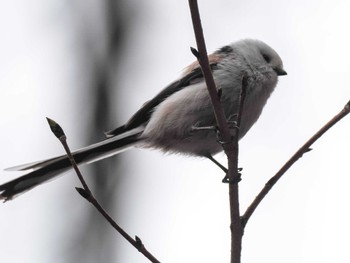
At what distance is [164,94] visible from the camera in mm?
3994

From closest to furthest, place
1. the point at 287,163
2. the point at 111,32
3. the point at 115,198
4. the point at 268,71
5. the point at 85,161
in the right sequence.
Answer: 1. the point at 287,163
2. the point at 85,161
3. the point at 268,71
4. the point at 115,198
5. the point at 111,32

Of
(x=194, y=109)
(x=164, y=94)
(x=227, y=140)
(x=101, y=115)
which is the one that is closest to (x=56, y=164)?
(x=194, y=109)

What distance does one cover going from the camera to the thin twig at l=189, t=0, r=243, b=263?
207cm

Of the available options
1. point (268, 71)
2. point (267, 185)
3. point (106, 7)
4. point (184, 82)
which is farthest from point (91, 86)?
point (267, 185)

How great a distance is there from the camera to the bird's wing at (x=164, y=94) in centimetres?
391

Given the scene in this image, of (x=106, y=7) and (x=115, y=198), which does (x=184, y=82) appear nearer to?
(x=115, y=198)

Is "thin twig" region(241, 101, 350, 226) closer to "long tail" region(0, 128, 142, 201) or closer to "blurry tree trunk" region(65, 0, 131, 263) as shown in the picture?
"long tail" region(0, 128, 142, 201)

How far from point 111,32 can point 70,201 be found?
1.49 metres

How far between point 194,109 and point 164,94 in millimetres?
439

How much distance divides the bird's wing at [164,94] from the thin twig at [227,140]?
1.52 metres

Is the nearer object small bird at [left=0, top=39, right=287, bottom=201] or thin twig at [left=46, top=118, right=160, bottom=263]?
thin twig at [left=46, top=118, right=160, bottom=263]

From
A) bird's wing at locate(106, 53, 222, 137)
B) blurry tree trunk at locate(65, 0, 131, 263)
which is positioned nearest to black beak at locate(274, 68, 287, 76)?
bird's wing at locate(106, 53, 222, 137)

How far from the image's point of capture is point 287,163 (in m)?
2.29

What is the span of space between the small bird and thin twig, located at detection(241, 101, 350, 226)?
1.14 meters
